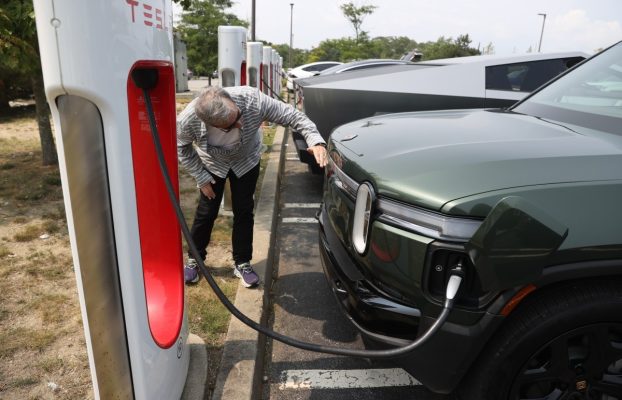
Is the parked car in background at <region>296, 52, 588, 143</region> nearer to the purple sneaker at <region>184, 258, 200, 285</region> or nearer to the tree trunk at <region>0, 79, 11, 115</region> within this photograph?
the purple sneaker at <region>184, 258, 200, 285</region>

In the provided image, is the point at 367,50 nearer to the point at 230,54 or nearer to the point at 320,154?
the point at 230,54

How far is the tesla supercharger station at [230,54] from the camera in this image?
13.8ft

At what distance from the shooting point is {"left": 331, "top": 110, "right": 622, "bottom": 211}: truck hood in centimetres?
168

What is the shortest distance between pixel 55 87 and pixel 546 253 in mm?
1673

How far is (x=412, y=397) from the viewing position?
2.37 m

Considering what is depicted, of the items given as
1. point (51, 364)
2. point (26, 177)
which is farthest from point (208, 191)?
point (26, 177)

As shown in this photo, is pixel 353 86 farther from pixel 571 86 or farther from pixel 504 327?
pixel 504 327

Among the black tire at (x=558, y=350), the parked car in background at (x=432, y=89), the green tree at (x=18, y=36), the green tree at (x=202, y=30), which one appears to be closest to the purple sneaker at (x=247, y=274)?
the black tire at (x=558, y=350)

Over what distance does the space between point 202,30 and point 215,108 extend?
81.6 ft

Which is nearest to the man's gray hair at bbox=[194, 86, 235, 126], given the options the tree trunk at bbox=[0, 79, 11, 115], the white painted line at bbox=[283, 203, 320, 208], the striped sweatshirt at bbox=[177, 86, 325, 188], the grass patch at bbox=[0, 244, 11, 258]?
the striped sweatshirt at bbox=[177, 86, 325, 188]

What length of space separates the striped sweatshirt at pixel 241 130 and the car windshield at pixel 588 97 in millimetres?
1372

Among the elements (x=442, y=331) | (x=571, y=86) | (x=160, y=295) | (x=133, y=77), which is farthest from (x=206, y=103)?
(x=571, y=86)

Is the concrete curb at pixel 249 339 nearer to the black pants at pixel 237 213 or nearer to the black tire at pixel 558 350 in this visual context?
the black pants at pixel 237 213

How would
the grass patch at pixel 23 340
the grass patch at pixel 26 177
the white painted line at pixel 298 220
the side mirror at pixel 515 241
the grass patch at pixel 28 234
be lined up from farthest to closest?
the white painted line at pixel 298 220 → the grass patch at pixel 26 177 → the grass patch at pixel 28 234 → the grass patch at pixel 23 340 → the side mirror at pixel 515 241
